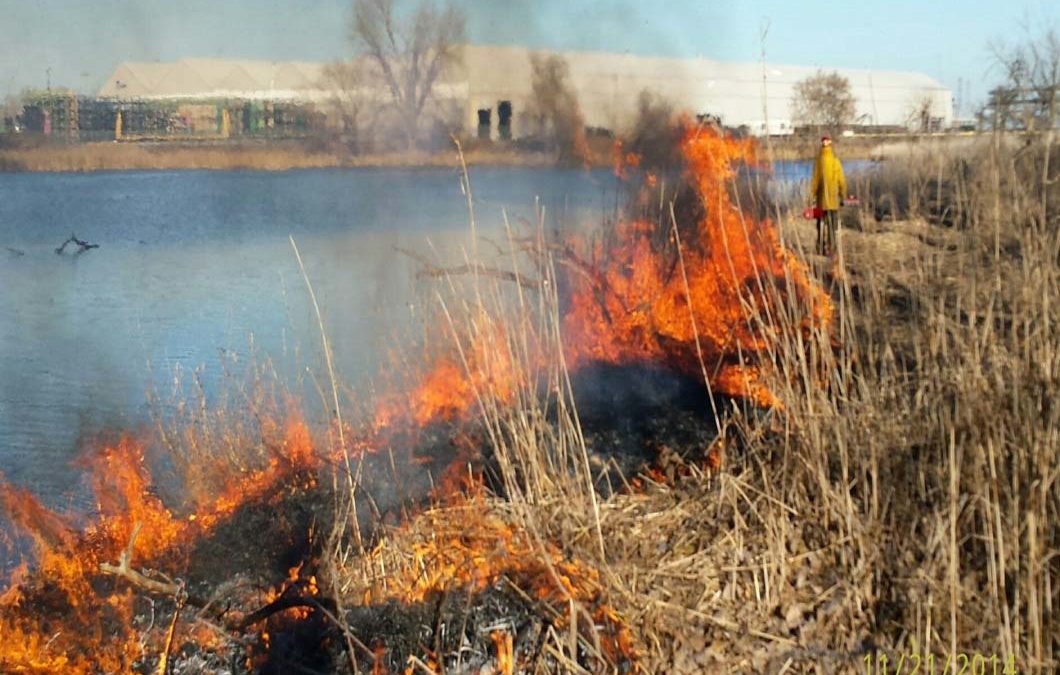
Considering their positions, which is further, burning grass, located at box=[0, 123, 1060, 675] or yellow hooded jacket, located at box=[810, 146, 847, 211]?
yellow hooded jacket, located at box=[810, 146, 847, 211]

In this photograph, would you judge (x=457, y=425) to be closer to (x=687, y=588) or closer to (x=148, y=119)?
(x=687, y=588)

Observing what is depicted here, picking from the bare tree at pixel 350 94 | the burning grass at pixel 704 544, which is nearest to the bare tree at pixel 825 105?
the bare tree at pixel 350 94

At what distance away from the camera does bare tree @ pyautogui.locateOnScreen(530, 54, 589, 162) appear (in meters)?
10.6

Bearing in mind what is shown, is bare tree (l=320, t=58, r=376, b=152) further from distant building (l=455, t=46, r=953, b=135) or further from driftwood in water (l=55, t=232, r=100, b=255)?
driftwood in water (l=55, t=232, r=100, b=255)

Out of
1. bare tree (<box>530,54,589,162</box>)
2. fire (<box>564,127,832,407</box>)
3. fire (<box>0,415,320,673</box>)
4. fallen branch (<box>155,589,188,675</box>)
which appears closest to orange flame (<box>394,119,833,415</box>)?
fire (<box>564,127,832,407</box>)

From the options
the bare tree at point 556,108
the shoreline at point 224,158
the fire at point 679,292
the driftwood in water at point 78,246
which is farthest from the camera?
the driftwood in water at point 78,246

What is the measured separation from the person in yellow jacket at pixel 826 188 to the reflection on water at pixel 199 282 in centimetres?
271

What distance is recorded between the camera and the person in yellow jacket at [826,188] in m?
11.5

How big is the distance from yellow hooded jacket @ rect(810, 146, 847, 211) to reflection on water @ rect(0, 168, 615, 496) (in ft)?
8.93

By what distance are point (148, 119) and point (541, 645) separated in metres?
13.7

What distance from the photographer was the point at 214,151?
15.3 m

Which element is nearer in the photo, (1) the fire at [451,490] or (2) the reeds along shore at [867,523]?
(2) the reeds along shore at [867,523]

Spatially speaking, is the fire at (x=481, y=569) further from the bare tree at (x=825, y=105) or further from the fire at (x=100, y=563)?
the bare tree at (x=825, y=105)

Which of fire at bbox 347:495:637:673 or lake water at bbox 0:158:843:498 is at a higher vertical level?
lake water at bbox 0:158:843:498
